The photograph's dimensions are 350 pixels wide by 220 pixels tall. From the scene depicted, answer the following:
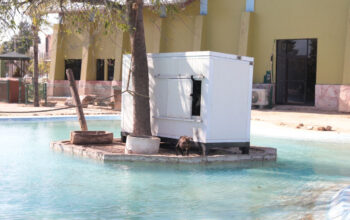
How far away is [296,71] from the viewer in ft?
79.7

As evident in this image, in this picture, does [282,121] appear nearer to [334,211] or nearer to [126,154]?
Result: [126,154]

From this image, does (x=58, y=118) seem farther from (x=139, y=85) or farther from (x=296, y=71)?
(x=296, y=71)

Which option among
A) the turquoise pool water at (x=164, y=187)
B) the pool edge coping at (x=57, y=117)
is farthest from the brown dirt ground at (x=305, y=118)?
the pool edge coping at (x=57, y=117)

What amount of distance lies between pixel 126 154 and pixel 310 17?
52.0ft

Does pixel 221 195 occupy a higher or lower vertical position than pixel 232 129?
lower

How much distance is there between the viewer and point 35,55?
77.2 ft

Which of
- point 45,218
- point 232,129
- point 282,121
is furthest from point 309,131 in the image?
point 45,218

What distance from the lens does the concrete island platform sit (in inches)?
382

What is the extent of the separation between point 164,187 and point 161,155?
225 centimetres

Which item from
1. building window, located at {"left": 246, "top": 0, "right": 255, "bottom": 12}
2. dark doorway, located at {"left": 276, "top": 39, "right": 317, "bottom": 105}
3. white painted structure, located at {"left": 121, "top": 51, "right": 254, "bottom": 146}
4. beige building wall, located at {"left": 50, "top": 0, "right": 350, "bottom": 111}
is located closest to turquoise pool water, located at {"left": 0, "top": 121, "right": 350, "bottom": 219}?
white painted structure, located at {"left": 121, "top": 51, "right": 254, "bottom": 146}

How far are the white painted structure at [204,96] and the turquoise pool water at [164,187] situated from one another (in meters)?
0.85

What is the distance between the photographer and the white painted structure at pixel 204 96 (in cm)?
984

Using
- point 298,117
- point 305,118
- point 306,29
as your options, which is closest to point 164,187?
point 305,118

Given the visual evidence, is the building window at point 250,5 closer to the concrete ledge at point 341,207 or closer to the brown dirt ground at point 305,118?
the brown dirt ground at point 305,118
